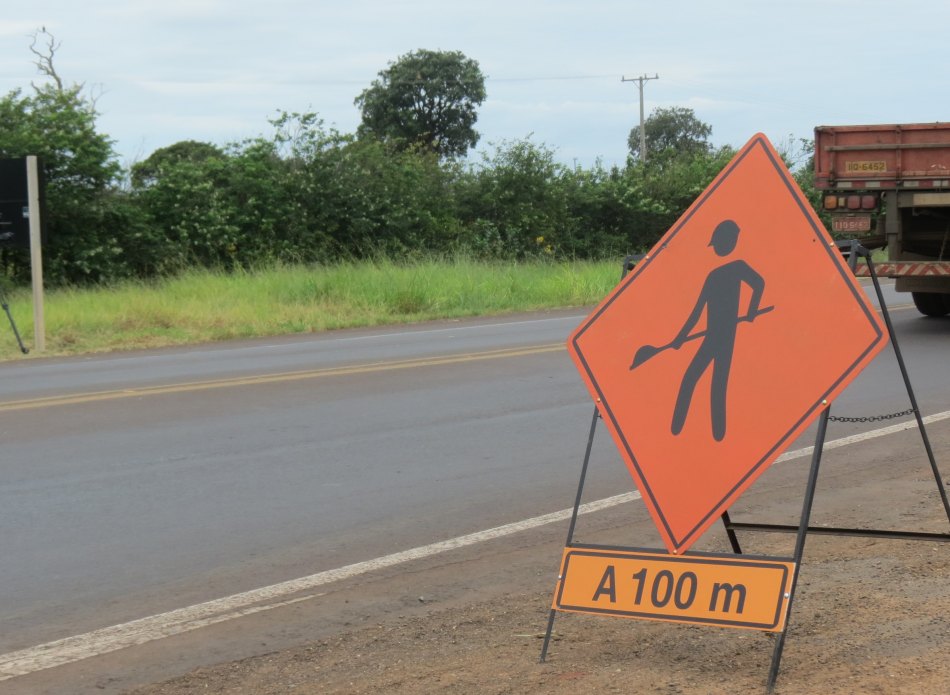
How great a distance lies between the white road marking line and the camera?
4.74m

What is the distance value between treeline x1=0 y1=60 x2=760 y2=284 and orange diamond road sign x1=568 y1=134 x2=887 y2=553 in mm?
22673

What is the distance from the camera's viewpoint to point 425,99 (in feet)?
223

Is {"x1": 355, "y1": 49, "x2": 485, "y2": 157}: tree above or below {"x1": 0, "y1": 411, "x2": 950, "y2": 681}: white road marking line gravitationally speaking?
above

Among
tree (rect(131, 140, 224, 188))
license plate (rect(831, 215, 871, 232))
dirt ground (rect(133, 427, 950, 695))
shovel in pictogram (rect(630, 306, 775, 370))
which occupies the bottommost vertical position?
dirt ground (rect(133, 427, 950, 695))

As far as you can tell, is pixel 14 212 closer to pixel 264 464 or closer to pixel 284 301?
pixel 284 301

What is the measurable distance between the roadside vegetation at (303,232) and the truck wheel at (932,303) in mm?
7669

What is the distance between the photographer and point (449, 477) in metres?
7.78

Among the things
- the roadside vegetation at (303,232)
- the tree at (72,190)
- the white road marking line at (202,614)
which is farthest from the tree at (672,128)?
the white road marking line at (202,614)

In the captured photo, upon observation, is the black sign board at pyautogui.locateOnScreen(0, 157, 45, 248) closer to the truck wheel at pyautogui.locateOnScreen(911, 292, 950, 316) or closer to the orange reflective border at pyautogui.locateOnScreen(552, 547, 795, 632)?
the truck wheel at pyautogui.locateOnScreen(911, 292, 950, 316)

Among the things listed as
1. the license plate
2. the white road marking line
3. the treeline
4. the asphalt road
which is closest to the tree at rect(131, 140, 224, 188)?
the treeline

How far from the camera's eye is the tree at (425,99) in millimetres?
67250

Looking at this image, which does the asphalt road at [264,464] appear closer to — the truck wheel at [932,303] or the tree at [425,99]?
the truck wheel at [932,303]

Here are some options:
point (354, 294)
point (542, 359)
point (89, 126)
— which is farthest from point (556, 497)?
point (89, 126)

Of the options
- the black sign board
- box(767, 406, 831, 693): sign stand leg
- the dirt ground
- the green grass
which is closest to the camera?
box(767, 406, 831, 693): sign stand leg
